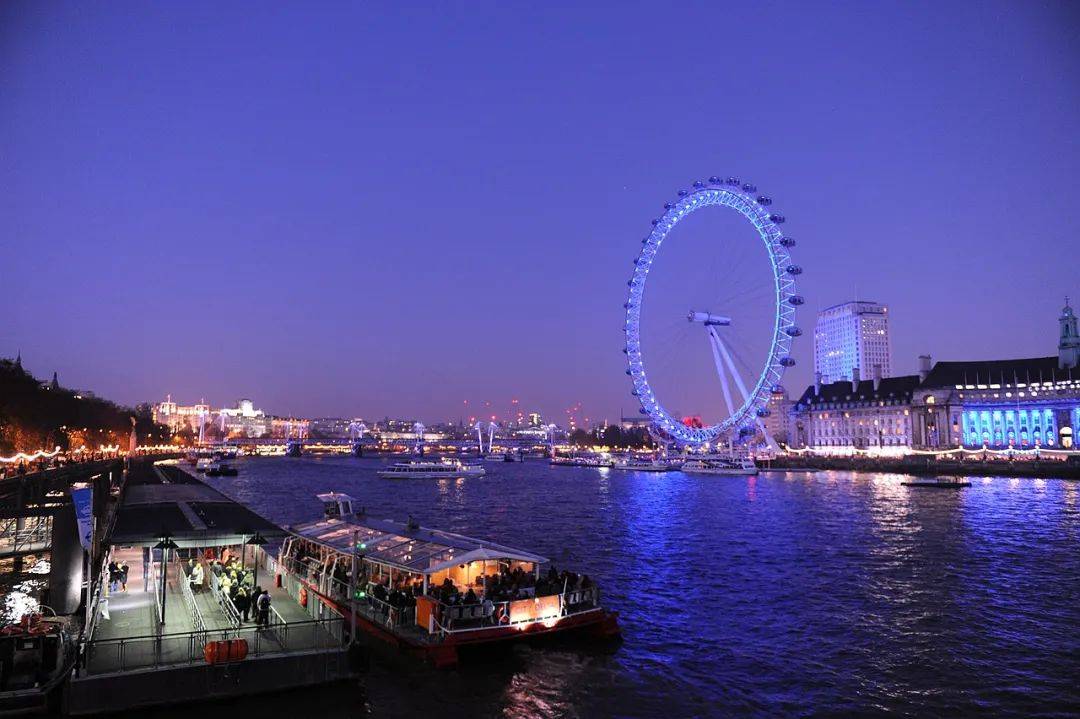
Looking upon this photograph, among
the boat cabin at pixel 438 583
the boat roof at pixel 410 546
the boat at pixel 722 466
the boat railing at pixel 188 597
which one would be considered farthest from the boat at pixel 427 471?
the boat railing at pixel 188 597

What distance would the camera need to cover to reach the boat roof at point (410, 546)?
87.4 feet

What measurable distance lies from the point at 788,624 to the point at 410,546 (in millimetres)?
14957

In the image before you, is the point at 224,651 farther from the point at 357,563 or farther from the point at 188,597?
the point at 357,563

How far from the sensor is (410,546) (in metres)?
28.8

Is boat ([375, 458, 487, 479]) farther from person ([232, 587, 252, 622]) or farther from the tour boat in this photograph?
person ([232, 587, 252, 622])

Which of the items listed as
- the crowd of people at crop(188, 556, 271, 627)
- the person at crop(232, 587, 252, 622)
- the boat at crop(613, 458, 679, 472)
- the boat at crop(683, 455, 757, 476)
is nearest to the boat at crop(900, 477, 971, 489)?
the boat at crop(683, 455, 757, 476)

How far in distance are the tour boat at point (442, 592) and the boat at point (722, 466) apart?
126760mm

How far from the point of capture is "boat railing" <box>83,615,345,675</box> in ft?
61.0

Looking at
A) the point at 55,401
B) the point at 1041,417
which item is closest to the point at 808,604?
the point at 55,401

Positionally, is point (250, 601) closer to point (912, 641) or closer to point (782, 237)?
point (912, 641)

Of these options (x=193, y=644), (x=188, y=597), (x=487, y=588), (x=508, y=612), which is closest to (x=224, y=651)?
(x=193, y=644)

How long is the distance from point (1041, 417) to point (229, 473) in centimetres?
16527

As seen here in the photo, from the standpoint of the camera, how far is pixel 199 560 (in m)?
29.5

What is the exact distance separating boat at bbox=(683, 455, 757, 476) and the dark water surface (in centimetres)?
7577
